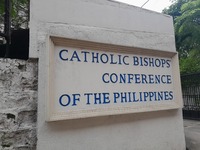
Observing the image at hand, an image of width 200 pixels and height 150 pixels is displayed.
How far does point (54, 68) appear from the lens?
2.12 m

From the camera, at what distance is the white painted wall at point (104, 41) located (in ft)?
6.87

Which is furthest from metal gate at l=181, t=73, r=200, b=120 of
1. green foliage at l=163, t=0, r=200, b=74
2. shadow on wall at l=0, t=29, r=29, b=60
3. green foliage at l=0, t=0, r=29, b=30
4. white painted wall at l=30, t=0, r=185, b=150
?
shadow on wall at l=0, t=29, r=29, b=60

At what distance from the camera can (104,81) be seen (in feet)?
7.86

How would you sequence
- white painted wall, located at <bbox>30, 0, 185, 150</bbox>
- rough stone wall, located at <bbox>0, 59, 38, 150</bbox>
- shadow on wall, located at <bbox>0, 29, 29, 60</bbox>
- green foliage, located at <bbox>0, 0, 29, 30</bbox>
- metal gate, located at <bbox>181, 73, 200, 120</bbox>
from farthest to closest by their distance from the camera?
metal gate, located at <bbox>181, 73, 200, 120</bbox>, green foliage, located at <bbox>0, 0, 29, 30</bbox>, shadow on wall, located at <bbox>0, 29, 29, 60</bbox>, white painted wall, located at <bbox>30, 0, 185, 150</bbox>, rough stone wall, located at <bbox>0, 59, 38, 150</bbox>

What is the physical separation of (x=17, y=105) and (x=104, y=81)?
1104 mm

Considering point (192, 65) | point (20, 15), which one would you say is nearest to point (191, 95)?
point (192, 65)

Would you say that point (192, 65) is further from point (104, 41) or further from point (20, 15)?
point (20, 15)

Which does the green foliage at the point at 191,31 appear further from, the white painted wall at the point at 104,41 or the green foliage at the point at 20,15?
the green foliage at the point at 20,15

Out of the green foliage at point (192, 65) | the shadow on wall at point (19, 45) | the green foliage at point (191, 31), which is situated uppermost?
the green foliage at point (191, 31)

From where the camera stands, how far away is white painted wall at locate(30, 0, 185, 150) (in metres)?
2.09

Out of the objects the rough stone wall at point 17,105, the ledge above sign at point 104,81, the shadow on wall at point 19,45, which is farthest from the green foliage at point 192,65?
the rough stone wall at point 17,105

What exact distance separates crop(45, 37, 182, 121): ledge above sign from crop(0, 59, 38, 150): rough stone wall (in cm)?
22

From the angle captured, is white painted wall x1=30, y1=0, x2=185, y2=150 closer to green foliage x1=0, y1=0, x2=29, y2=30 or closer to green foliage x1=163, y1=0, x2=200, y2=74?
green foliage x1=0, y1=0, x2=29, y2=30

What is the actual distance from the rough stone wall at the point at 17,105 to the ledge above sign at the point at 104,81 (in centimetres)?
22
